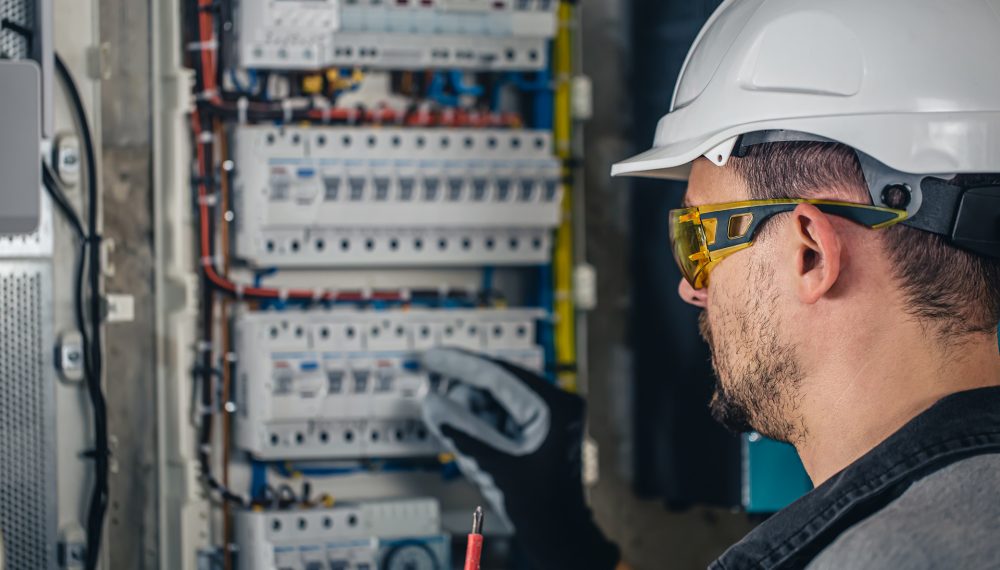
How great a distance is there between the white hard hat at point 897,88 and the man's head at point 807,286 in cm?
3

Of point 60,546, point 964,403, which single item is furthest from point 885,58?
point 60,546

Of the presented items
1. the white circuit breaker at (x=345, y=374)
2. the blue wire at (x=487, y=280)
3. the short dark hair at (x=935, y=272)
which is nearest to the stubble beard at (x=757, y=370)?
the short dark hair at (x=935, y=272)

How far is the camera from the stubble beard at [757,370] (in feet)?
4.88

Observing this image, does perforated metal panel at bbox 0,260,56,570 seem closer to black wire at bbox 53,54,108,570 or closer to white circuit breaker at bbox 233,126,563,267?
black wire at bbox 53,54,108,570

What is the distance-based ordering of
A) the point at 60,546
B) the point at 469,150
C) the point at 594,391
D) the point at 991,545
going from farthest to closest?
1. the point at 594,391
2. the point at 469,150
3. the point at 60,546
4. the point at 991,545

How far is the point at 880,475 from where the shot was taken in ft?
4.17

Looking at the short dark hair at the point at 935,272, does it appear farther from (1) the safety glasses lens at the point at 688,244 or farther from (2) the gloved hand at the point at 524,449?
(2) the gloved hand at the point at 524,449

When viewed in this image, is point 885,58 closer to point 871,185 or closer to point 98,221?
point 871,185

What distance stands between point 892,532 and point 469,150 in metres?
1.83

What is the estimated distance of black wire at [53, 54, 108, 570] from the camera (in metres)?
2.42

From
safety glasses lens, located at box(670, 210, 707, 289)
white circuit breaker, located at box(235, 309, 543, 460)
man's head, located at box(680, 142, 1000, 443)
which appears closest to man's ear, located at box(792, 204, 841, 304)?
man's head, located at box(680, 142, 1000, 443)

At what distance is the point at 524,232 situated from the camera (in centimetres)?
285

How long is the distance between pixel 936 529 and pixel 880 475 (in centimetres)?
19

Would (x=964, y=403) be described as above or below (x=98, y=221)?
below
